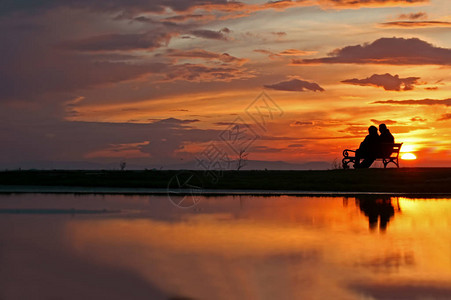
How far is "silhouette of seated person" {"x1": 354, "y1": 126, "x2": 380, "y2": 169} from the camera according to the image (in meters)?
50.2

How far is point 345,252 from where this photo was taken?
1697 centimetres

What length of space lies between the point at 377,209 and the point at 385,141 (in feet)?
75.7

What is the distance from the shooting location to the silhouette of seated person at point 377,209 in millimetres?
23469

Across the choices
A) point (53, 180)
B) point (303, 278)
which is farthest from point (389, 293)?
point (53, 180)

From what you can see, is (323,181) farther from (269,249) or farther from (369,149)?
(269,249)

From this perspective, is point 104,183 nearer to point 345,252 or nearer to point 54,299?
point 345,252

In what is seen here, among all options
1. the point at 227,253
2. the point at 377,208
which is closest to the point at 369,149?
the point at 377,208

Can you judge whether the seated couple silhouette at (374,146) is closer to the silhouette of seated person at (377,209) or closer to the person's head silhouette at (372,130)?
the person's head silhouette at (372,130)

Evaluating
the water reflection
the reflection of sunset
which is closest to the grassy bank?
the water reflection

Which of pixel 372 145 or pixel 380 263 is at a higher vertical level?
pixel 372 145

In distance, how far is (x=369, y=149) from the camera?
50312mm

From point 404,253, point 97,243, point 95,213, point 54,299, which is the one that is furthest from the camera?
point 95,213

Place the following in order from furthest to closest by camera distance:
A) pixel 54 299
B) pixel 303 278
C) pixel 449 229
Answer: pixel 449 229
pixel 303 278
pixel 54 299

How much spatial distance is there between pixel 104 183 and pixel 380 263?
3581 centimetres
